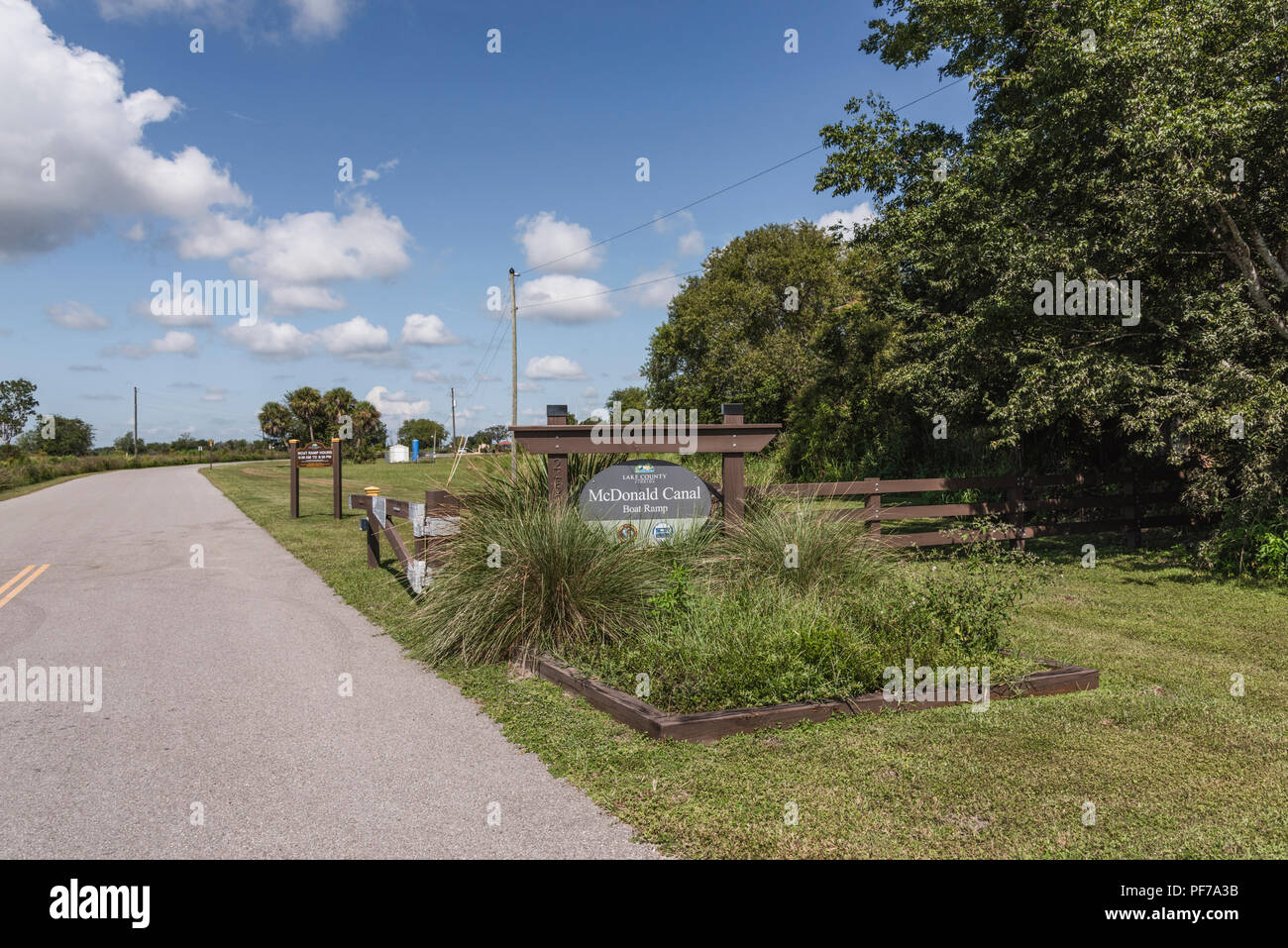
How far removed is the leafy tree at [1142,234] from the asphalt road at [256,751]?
9.33m

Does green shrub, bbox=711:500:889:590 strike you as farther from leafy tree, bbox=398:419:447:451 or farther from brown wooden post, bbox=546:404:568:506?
leafy tree, bbox=398:419:447:451

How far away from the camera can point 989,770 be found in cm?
427

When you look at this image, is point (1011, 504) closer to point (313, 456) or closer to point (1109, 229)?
point (1109, 229)

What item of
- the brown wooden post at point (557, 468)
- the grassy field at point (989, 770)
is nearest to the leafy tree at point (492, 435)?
the brown wooden post at point (557, 468)

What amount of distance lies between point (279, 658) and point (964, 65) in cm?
1636

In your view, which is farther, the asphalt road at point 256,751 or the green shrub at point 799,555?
the green shrub at point 799,555

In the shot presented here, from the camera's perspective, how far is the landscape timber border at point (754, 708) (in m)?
4.85

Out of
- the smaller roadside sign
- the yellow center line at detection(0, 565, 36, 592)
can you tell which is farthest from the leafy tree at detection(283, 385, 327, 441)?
the yellow center line at detection(0, 565, 36, 592)

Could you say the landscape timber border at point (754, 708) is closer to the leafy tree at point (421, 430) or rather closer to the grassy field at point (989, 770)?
the grassy field at point (989, 770)

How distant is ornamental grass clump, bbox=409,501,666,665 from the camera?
22.1ft

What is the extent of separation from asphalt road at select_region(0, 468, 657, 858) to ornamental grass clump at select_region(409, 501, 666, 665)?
591 mm
